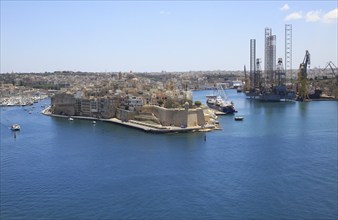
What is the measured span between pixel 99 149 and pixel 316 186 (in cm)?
546

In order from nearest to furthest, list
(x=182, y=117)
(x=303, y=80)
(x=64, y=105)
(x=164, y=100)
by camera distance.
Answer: (x=182, y=117), (x=164, y=100), (x=64, y=105), (x=303, y=80)

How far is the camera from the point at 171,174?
26.8 feet

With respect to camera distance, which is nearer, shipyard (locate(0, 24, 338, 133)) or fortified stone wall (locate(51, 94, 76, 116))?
shipyard (locate(0, 24, 338, 133))

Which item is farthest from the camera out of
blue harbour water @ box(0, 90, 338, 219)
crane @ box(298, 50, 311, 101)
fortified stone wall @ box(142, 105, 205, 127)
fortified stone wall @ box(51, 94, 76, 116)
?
crane @ box(298, 50, 311, 101)

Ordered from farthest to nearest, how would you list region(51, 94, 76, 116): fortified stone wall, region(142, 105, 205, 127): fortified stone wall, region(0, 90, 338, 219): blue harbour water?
1. region(51, 94, 76, 116): fortified stone wall
2. region(142, 105, 205, 127): fortified stone wall
3. region(0, 90, 338, 219): blue harbour water

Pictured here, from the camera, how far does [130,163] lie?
9211 mm

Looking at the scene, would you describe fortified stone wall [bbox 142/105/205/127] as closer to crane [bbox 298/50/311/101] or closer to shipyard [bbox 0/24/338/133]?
shipyard [bbox 0/24/338/133]

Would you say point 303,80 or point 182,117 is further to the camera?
point 303,80

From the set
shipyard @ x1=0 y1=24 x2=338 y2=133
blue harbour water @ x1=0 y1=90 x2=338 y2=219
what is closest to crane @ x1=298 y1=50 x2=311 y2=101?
shipyard @ x1=0 y1=24 x2=338 y2=133

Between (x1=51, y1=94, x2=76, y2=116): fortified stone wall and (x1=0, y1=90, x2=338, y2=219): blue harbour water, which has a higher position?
(x1=51, y1=94, x2=76, y2=116): fortified stone wall

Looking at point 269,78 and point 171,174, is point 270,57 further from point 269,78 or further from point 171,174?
point 171,174

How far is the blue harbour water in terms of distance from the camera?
627 centimetres

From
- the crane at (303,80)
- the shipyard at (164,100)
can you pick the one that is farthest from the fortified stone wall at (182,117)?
the crane at (303,80)

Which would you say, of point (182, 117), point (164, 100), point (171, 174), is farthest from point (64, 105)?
point (171, 174)
